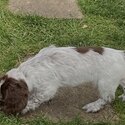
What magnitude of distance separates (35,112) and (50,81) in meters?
0.52

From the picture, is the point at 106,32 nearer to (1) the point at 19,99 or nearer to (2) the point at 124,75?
(2) the point at 124,75

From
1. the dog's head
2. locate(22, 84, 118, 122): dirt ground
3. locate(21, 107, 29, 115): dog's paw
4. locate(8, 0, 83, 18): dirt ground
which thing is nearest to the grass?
locate(8, 0, 83, 18): dirt ground

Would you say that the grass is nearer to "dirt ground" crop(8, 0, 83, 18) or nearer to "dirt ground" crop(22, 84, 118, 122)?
"dirt ground" crop(8, 0, 83, 18)

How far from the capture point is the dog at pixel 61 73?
5766 mm

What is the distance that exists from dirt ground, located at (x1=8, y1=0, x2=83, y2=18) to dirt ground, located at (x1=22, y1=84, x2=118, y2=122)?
2.19m

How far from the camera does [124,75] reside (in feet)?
20.2

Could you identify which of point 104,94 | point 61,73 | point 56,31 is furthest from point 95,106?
point 56,31

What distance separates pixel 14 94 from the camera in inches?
220

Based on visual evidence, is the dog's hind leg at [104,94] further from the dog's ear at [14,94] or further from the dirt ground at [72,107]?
the dog's ear at [14,94]

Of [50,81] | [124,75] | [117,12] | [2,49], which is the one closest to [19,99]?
[50,81]

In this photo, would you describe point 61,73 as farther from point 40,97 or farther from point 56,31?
point 56,31

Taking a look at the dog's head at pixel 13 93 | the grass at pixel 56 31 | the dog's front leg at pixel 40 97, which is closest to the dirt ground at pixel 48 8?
the grass at pixel 56 31

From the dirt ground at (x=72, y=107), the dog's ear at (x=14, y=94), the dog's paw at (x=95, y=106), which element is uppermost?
the dog's ear at (x=14, y=94)

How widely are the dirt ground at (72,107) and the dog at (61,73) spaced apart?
0.24 m
